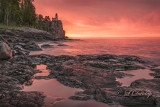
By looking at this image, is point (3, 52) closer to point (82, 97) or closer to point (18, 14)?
point (82, 97)

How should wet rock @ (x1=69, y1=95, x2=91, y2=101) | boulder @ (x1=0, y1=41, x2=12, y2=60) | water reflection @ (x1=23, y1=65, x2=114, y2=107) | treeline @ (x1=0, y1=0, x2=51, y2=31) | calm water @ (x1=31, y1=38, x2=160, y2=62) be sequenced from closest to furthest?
1. water reflection @ (x1=23, y1=65, x2=114, y2=107)
2. wet rock @ (x1=69, y1=95, x2=91, y2=101)
3. boulder @ (x1=0, y1=41, x2=12, y2=60)
4. calm water @ (x1=31, y1=38, x2=160, y2=62)
5. treeline @ (x1=0, y1=0, x2=51, y2=31)

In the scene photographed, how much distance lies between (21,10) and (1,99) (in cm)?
7252

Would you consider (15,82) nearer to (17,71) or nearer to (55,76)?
(17,71)

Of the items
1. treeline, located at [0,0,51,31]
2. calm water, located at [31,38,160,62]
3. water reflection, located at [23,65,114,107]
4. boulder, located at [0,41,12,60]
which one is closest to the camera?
water reflection, located at [23,65,114,107]

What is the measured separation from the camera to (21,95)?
5008mm

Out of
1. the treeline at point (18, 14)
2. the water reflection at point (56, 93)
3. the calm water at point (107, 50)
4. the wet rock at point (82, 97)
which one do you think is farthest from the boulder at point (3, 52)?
the treeline at point (18, 14)

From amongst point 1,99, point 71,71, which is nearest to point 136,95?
point 71,71

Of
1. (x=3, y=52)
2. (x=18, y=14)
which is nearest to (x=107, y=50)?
(x=3, y=52)

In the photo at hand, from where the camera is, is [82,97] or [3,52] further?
[3,52]

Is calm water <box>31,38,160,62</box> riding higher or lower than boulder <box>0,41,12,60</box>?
lower

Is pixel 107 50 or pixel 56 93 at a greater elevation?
pixel 107 50

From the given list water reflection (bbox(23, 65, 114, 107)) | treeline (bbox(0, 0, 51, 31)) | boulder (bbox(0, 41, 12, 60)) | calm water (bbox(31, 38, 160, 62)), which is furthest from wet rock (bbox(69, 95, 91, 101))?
treeline (bbox(0, 0, 51, 31))

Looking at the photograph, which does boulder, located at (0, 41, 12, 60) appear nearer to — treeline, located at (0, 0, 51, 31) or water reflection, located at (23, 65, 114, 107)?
water reflection, located at (23, 65, 114, 107)

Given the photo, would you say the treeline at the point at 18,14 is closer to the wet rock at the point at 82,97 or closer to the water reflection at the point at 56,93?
the water reflection at the point at 56,93
